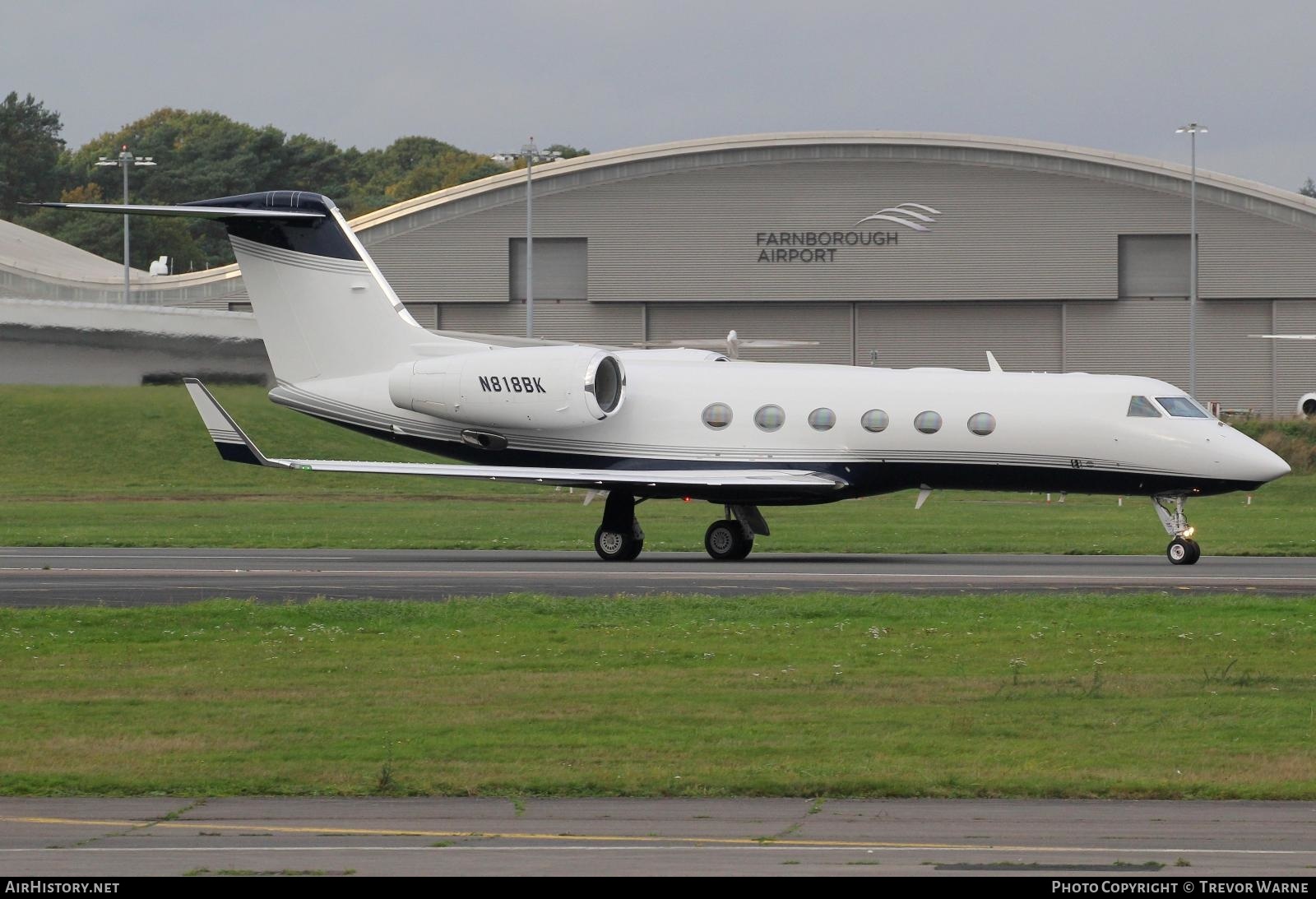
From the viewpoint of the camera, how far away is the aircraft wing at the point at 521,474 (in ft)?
87.6

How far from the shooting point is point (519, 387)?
28.1 metres

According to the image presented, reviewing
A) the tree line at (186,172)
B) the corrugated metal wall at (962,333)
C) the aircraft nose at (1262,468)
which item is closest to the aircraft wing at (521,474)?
the aircraft nose at (1262,468)

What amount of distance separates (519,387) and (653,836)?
1873 centimetres

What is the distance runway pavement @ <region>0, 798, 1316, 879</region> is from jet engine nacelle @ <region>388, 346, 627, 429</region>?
56.6ft

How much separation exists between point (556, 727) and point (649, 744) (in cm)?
98

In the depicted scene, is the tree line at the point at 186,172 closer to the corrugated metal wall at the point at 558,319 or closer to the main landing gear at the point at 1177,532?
the corrugated metal wall at the point at 558,319

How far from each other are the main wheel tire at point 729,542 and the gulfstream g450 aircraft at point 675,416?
30mm

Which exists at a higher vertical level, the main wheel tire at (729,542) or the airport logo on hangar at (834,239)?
the airport logo on hangar at (834,239)

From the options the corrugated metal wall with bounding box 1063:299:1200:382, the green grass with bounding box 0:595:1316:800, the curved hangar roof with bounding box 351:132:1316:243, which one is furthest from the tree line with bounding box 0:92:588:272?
the green grass with bounding box 0:595:1316:800

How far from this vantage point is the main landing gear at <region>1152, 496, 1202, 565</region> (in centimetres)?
2644

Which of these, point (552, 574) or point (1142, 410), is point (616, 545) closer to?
point (552, 574)

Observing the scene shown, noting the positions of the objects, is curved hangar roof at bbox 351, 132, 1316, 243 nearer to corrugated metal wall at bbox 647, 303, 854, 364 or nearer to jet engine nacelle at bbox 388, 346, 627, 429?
corrugated metal wall at bbox 647, 303, 854, 364

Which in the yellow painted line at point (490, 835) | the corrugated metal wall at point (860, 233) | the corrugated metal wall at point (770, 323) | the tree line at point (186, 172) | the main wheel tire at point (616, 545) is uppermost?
the tree line at point (186, 172)

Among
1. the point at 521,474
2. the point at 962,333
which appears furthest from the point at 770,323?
the point at 521,474
